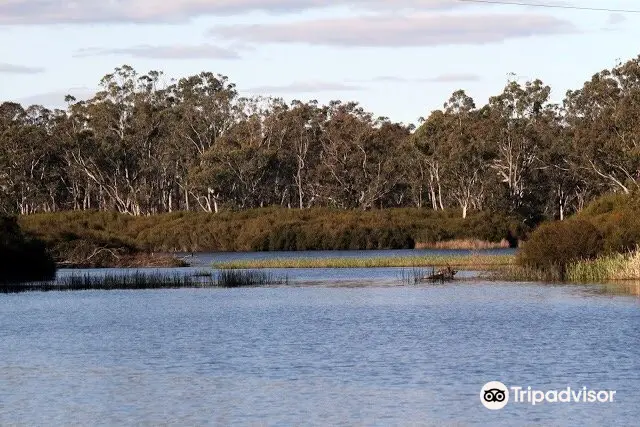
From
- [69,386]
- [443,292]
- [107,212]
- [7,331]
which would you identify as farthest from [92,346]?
[107,212]

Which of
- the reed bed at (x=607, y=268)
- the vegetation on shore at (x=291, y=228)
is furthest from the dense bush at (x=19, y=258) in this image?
the vegetation on shore at (x=291, y=228)

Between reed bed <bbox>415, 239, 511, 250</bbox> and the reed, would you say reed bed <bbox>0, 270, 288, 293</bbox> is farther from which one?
reed bed <bbox>415, 239, 511, 250</bbox>

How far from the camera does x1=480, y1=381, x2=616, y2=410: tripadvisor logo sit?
21859 mm

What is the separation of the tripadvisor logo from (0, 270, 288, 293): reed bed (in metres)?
32.1

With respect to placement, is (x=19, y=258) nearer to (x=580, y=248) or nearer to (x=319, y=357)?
(x=580, y=248)

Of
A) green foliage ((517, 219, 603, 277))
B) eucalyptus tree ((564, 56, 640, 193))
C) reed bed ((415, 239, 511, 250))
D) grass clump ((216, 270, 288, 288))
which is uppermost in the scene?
eucalyptus tree ((564, 56, 640, 193))

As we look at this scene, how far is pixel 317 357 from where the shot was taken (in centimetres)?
2955

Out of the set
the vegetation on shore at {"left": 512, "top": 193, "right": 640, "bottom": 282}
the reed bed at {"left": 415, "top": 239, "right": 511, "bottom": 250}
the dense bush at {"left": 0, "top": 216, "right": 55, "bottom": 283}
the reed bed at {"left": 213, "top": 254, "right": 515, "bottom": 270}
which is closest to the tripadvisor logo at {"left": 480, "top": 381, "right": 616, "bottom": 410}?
the vegetation on shore at {"left": 512, "top": 193, "right": 640, "bottom": 282}

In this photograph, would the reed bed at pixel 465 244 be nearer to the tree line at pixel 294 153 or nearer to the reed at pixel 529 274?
the tree line at pixel 294 153

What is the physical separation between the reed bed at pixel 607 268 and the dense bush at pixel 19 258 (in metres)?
24.4

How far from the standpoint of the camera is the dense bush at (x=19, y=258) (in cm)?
5806

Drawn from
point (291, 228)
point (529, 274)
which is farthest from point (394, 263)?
point (291, 228)

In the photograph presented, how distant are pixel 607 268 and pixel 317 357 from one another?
22179mm

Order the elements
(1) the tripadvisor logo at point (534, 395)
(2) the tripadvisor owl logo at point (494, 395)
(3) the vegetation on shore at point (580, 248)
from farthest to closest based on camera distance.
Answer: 1. (3) the vegetation on shore at point (580, 248)
2. (1) the tripadvisor logo at point (534, 395)
3. (2) the tripadvisor owl logo at point (494, 395)
